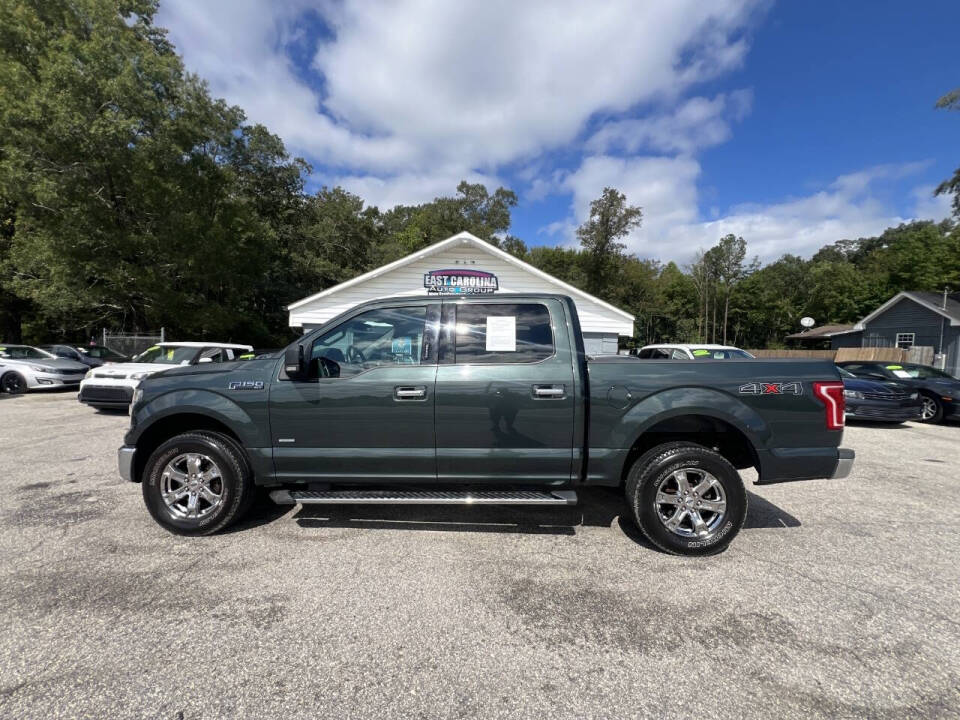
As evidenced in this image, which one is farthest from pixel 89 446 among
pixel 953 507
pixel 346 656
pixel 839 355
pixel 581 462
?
pixel 839 355

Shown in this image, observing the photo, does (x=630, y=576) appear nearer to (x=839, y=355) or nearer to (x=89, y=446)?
(x=89, y=446)

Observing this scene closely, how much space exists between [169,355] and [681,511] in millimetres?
10494

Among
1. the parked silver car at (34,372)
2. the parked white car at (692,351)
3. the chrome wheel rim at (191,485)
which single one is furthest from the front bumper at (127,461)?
the parked silver car at (34,372)

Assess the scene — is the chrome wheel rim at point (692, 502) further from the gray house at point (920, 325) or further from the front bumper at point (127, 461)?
the gray house at point (920, 325)

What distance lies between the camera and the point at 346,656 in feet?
7.43

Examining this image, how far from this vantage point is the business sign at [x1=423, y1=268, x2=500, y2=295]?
46.9 ft

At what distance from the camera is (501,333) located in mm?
3518

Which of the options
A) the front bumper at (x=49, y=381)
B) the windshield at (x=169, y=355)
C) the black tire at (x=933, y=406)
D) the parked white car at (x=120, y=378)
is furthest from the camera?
the front bumper at (x=49, y=381)

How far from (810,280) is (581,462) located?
223 feet

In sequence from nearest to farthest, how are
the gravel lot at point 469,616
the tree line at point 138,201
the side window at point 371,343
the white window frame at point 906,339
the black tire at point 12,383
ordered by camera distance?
the gravel lot at point 469,616
the side window at point 371,343
the black tire at point 12,383
the tree line at point 138,201
the white window frame at point 906,339

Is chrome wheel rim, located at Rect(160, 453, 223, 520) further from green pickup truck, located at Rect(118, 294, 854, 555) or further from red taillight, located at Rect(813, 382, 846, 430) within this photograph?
red taillight, located at Rect(813, 382, 846, 430)

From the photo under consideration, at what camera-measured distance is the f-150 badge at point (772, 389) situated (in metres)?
3.30

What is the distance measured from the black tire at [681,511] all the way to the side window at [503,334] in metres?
1.18

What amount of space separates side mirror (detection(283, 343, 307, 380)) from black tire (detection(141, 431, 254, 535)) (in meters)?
0.81
